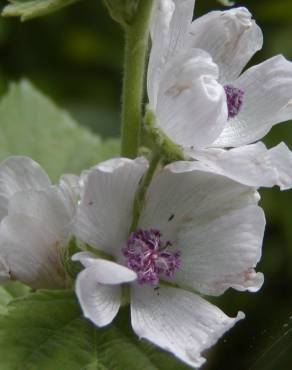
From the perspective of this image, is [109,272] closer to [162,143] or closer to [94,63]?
[162,143]

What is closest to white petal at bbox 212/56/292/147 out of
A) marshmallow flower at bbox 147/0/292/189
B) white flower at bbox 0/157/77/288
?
marshmallow flower at bbox 147/0/292/189

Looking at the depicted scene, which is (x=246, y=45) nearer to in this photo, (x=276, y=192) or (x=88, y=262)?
(x=88, y=262)

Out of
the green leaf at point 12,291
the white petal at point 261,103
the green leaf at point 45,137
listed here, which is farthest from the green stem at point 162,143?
the green leaf at point 45,137

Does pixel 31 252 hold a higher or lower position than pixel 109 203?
lower

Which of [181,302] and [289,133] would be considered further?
A: [289,133]

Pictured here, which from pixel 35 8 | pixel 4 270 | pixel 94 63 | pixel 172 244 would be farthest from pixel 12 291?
pixel 94 63

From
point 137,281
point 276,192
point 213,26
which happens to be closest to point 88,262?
point 137,281
